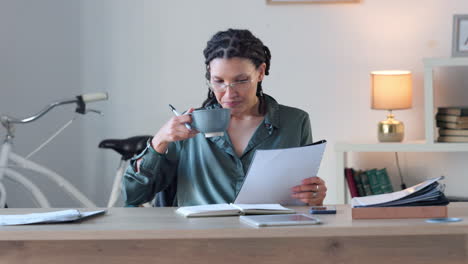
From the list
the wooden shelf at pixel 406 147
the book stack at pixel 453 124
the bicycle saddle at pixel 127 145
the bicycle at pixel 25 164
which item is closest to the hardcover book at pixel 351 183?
the wooden shelf at pixel 406 147

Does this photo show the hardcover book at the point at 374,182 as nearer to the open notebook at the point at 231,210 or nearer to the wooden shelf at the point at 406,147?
the wooden shelf at the point at 406,147

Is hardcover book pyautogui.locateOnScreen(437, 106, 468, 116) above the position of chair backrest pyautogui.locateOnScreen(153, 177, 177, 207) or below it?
above

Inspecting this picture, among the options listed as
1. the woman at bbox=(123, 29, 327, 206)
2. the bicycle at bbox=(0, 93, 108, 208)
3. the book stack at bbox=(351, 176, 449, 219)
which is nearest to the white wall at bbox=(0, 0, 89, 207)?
the bicycle at bbox=(0, 93, 108, 208)

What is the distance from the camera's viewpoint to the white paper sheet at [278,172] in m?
1.80

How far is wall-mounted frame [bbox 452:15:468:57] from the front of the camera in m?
3.46

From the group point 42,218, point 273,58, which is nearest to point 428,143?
point 273,58

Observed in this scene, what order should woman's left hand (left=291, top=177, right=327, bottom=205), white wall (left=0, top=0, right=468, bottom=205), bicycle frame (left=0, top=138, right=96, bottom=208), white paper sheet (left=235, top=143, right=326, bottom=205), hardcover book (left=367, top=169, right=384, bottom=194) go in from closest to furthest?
1. white paper sheet (left=235, top=143, right=326, bottom=205)
2. woman's left hand (left=291, top=177, right=327, bottom=205)
3. bicycle frame (left=0, top=138, right=96, bottom=208)
4. hardcover book (left=367, top=169, right=384, bottom=194)
5. white wall (left=0, top=0, right=468, bottom=205)

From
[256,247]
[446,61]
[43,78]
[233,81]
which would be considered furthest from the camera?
[43,78]

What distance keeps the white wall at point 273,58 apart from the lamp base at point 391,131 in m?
0.26

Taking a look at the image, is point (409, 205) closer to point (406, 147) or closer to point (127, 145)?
point (406, 147)

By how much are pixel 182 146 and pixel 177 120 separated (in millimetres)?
317

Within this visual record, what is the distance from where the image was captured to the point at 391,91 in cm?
345

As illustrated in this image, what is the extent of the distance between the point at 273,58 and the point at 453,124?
0.95 meters

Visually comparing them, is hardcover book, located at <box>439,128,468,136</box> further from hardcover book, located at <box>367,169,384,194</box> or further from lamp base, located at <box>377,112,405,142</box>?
hardcover book, located at <box>367,169,384,194</box>
